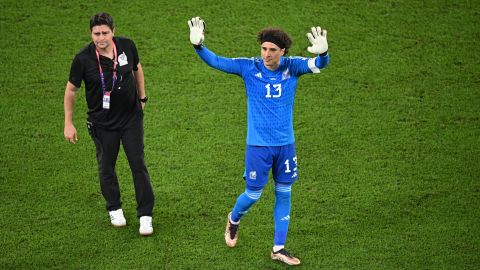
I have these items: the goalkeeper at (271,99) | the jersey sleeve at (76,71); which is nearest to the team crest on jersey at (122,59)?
the jersey sleeve at (76,71)

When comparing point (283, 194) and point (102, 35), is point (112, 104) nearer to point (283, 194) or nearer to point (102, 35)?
point (102, 35)

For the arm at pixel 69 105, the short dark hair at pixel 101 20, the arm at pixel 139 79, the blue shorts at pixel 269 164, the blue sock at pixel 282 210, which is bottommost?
the blue sock at pixel 282 210

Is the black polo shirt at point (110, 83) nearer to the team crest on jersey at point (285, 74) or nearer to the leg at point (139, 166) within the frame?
the leg at point (139, 166)

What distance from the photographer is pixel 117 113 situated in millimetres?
5812

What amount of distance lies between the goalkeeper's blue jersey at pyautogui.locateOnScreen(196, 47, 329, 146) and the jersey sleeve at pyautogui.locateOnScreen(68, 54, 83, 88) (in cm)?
92

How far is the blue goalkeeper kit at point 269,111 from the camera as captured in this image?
5.39 m

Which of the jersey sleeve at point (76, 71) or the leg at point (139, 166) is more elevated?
the jersey sleeve at point (76, 71)

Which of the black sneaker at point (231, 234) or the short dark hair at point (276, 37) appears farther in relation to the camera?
the black sneaker at point (231, 234)

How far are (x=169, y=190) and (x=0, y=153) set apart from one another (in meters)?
1.76

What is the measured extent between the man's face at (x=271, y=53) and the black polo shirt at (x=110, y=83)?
3.72ft

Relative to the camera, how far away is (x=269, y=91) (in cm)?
Answer: 539

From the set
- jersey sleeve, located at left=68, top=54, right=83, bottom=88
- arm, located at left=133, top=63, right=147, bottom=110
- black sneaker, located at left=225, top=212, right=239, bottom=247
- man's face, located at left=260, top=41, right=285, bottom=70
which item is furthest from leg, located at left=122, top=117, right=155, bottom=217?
man's face, located at left=260, top=41, right=285, bottom=70

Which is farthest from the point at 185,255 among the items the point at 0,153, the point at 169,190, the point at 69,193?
Answer: the point at 0,153

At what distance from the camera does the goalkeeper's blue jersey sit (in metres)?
5.38
